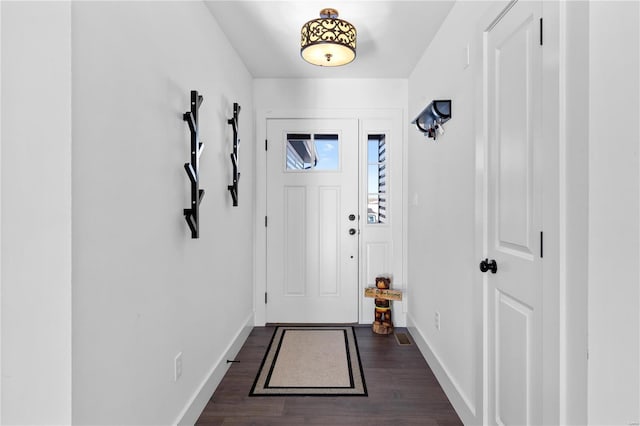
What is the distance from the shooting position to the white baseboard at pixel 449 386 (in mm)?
1785

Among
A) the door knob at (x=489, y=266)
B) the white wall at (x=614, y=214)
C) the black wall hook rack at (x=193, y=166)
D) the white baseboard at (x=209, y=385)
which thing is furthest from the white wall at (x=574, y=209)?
the white baseboard at (x=209, y=385)

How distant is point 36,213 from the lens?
0.81m

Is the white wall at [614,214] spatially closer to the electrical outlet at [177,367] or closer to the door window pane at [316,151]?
the electrical outlet at [177,367]

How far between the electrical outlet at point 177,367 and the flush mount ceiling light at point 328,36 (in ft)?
6.12

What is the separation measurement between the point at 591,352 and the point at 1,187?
150 cm

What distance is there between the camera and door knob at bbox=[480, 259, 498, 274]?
5.05ft

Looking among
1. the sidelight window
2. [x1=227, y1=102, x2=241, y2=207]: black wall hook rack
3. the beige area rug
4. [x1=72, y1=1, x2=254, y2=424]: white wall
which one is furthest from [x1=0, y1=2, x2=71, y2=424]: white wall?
the sidelight window

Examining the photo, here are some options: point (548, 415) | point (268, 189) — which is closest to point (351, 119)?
point (268, 189)

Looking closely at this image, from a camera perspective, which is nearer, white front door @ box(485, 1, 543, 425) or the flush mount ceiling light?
white front door @ box(485, 1, 543, 425)

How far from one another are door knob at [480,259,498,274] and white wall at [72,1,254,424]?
145 cm

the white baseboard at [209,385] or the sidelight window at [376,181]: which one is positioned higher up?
the sidelight window at [376,181]

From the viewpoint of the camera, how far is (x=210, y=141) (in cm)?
214

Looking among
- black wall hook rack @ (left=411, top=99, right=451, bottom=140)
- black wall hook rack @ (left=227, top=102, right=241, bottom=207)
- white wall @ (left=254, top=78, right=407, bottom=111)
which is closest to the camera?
black wall hook rack @ (left=411, top=99, right=451, bottom=140)

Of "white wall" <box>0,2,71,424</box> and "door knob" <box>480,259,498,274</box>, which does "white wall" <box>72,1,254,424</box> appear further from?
"door knob" <box>480,259,498,274</box>
